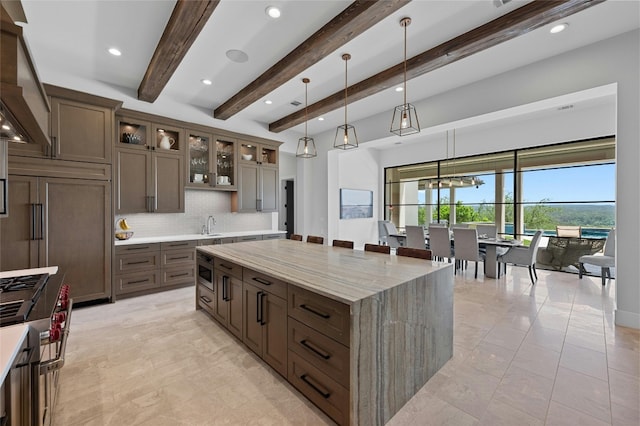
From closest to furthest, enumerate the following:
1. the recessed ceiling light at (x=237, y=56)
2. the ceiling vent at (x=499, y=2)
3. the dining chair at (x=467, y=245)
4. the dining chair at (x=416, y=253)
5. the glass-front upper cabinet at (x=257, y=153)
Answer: the ceiling vent at (x=499, y=2) → the dining chair at (x=416, y=253) → the recessed ceiling light at (x=237, y=56) → the dining chair at (x=467, y=245) → the glass-front upper cabinet at (x=257, y=153)

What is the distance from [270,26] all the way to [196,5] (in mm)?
763

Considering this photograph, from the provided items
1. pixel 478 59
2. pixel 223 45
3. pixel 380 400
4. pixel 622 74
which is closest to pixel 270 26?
pixel 223 45

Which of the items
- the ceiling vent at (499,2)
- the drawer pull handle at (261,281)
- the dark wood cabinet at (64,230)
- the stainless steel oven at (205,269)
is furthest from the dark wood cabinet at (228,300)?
the ceiling vent at (499,2)

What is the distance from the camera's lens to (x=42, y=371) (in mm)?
1171

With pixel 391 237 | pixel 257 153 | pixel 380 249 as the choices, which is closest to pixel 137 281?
pixel 257 153

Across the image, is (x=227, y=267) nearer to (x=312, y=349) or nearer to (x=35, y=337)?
(x=312, y=349)

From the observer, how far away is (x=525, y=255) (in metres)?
4.80

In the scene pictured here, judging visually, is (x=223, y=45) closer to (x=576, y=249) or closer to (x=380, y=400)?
(x=380, y=400)

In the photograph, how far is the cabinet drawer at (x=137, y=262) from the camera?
3.83 metres

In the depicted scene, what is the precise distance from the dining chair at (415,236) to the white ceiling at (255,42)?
2.59 meters

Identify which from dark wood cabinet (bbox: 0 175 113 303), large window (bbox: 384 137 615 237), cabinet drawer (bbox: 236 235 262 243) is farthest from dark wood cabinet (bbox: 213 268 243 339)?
large window (bbox: 384 137 615 237)

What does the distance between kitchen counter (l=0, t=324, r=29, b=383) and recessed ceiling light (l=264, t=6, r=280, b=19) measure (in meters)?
2.84

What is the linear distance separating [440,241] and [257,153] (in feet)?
13.5

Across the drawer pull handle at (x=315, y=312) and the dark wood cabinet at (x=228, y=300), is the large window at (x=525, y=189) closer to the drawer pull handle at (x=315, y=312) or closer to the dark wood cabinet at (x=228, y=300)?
the dark wood cabinet at (x=228, y=300)
